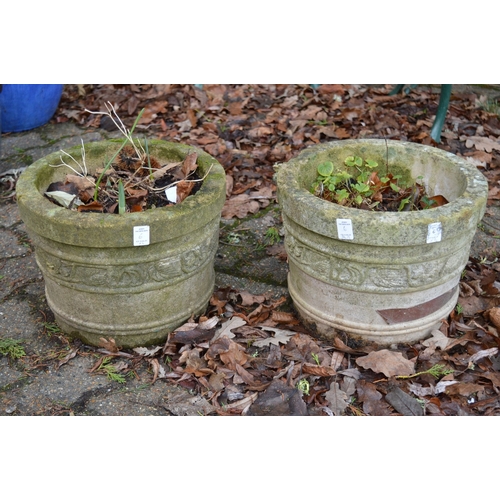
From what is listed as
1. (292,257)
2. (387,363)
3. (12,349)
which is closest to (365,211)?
(292,257)

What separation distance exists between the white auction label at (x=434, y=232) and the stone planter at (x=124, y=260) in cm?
87

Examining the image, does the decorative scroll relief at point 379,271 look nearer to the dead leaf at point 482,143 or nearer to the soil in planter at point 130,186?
the soil in planter at point 130,186

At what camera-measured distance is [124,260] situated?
262 centimetres

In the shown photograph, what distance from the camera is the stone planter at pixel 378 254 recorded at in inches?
99.6

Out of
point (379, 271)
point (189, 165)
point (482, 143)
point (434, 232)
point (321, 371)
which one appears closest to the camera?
point (434, 232)

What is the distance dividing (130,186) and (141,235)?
45 centimetres

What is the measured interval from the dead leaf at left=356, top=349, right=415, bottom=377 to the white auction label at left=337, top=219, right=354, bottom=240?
0.59 meters

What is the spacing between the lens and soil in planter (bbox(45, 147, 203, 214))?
2.82m

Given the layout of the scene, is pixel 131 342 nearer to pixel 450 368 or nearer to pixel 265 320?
pixel 265 320

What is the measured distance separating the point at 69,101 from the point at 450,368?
396cm

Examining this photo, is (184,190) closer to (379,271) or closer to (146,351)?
(146,351)

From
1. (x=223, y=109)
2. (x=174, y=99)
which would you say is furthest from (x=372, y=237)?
(x=174, y=99)

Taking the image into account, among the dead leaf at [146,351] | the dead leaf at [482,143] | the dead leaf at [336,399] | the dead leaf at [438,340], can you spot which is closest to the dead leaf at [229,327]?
the dead leaf at [146,351]

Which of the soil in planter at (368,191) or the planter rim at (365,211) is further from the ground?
the planter rim at (365,211)
